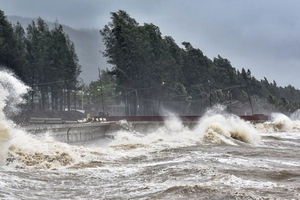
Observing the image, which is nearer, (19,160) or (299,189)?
(299,189)

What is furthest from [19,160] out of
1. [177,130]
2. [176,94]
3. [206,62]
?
[206,62]

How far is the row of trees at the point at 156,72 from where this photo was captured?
78062mm

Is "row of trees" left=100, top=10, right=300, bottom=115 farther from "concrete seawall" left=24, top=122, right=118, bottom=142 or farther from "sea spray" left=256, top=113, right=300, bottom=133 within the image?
"concrete seawall" left=24, top=122, right=118, bottom=142

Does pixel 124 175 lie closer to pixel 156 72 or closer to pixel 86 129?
pixel 86 129

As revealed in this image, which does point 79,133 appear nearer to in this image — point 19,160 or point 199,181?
point 19,160

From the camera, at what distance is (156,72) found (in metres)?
83.9

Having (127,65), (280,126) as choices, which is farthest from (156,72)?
(280,126)

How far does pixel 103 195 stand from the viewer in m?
11.4

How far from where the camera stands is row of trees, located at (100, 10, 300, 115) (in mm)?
78062

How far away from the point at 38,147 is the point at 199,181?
8339mm

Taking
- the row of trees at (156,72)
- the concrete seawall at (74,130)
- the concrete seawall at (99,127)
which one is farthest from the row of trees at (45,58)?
the concrete seawall at (74,130)

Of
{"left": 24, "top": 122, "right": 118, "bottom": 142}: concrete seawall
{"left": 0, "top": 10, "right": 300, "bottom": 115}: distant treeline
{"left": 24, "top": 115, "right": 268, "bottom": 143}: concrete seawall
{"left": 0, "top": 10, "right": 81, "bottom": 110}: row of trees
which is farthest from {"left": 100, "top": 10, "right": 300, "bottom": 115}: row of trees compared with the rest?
{"left": 24, "top": 122, "right": 118, "bottom": 142}: concrete seawall

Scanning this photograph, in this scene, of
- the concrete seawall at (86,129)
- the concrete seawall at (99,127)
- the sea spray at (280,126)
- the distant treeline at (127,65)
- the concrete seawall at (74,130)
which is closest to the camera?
the concrete seawall at (74,130)

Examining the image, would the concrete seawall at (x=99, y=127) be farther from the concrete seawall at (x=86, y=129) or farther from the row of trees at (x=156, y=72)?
the row of trees at (x=156, y=72)
